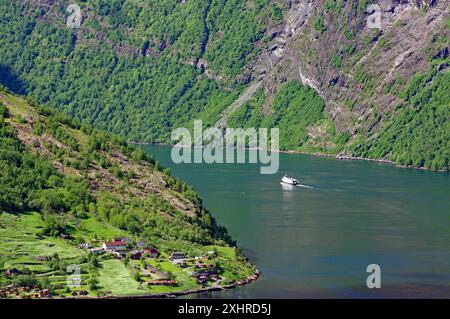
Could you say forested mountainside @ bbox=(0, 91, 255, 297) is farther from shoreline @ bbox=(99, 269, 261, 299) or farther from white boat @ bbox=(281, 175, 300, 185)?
white boat @ bbox=(281, 175, 300, 185)

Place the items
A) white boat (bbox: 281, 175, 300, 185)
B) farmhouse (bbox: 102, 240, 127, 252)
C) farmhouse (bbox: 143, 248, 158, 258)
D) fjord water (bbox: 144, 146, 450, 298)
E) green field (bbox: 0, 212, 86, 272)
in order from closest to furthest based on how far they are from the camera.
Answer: green field (bbox: 0, 212, 86, 272) < fjord water (bbox: 144, 146, 450, 298) < farmhouse (bbox: 143, 248, 158, 258) < farmhouse (bbox: 102, 240, 127, 252) < white boat (bbox: 281, 175, 300, 185)

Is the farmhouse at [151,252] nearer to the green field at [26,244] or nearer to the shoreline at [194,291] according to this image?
the green field at [26,244]

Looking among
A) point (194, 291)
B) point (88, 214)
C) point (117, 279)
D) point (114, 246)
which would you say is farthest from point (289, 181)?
point (117, 279)

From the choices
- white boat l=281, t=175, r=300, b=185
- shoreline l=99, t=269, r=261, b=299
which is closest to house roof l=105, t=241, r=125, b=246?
shoreline l=99, t=269, r=261, b=299
